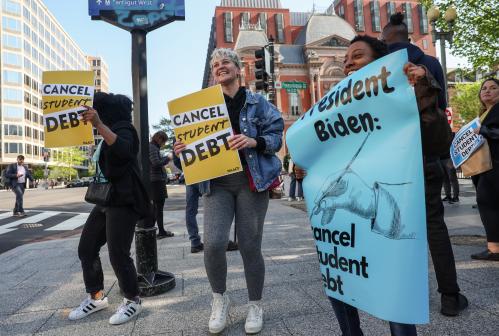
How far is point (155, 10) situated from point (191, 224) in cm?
283

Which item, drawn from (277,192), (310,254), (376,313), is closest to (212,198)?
(376,313)

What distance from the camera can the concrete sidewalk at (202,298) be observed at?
2.41 metres

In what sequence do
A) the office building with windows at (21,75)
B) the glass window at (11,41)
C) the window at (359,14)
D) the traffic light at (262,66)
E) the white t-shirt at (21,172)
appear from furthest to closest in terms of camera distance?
the glass window at (11,41) → the office building with windows at (21,75) → the window at (359,14) → the white t-shirt at (21,172) → the traffic light at (262,66)

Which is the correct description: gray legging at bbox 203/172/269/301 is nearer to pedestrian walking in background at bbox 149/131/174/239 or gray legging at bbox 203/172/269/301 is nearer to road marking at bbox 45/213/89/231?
pedestrian walking in background at bbox 149/131/174/239

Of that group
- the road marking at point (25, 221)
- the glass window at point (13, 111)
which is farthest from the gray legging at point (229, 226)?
the glass window at point (13, 111)

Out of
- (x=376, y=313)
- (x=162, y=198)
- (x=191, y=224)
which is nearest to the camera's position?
(x=376, y=313)

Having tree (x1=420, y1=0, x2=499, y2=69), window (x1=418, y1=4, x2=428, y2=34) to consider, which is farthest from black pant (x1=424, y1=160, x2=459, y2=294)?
window (x1=418, y1=4, x2=428, y2=34)

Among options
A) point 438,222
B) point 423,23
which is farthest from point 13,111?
point 438,222

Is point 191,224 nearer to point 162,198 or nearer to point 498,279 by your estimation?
point 162,198

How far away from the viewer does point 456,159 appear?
4082 millimetres

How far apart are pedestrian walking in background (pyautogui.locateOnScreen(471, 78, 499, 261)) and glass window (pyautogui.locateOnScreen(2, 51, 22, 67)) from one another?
7148cm

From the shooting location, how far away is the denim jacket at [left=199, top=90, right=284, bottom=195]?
244 centimetres

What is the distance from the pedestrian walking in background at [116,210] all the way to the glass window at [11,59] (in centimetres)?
7011

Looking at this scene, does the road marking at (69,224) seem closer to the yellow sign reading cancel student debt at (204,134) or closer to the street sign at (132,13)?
the street sign at (132,13)
